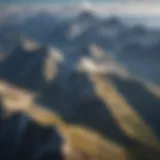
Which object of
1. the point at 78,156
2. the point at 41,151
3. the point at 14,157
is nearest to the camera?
the point at 78,156

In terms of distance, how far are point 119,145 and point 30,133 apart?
47.1m

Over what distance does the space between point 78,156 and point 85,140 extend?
23.5 m

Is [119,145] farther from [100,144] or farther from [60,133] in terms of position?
[60,133]

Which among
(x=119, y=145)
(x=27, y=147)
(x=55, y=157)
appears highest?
(x=119, y=145)

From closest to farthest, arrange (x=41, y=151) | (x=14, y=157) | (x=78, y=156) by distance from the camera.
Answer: (x=78, y=156), (x=41, y=151), (x=14, y=157)

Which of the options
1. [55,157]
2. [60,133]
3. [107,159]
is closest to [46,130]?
[60,133]

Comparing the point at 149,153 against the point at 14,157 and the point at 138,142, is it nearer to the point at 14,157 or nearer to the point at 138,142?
the point at 138,142

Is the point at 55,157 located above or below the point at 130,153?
below

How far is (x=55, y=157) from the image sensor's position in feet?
550

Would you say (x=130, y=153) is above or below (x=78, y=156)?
above

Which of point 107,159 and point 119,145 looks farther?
point 119,145

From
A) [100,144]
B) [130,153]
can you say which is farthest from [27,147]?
[130,153]

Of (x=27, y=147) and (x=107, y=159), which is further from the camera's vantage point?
(x=27, y=147)

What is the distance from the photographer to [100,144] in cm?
18688
